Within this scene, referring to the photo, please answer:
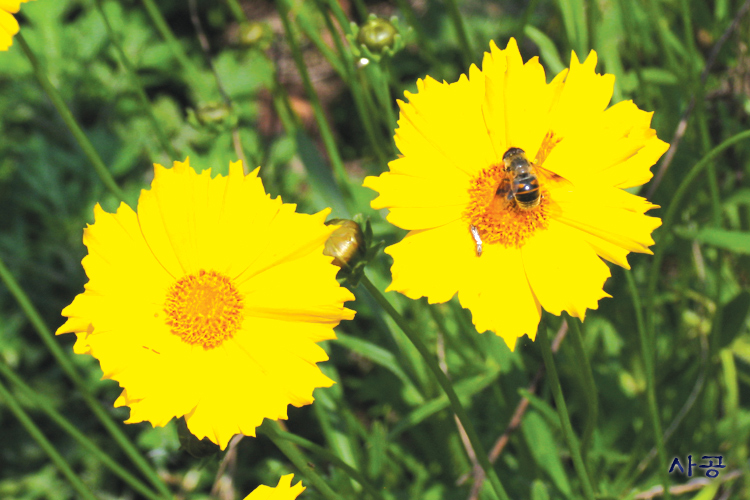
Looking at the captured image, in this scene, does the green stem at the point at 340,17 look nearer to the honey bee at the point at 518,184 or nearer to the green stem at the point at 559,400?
the honey bee at the point at 518,184

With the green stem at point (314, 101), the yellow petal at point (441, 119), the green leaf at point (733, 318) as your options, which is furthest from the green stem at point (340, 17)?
the green leaf at point (733, 318)

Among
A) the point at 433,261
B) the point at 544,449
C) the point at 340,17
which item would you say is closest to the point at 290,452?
the point at 433,261

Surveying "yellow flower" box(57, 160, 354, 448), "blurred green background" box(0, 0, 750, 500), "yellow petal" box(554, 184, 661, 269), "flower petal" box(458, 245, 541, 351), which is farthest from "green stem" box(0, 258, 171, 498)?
"yellow petal" box(554, 184, 661, 269)

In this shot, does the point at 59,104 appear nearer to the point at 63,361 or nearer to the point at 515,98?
the point at 63,361

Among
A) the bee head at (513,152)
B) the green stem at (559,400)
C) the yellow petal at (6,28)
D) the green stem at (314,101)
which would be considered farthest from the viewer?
the green stem at (314,101)

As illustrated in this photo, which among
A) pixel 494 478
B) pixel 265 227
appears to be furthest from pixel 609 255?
pixel 265 227
